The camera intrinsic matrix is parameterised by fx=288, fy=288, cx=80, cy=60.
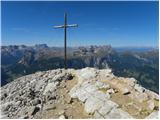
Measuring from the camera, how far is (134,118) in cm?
1789

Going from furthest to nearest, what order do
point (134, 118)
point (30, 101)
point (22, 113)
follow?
point (30, 101) → point (22, 113) → point (134, 118)

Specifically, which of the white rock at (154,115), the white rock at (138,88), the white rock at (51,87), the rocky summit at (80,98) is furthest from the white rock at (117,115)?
the white rock at (51,87)

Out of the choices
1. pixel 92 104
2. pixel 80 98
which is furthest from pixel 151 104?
pixel 80 98

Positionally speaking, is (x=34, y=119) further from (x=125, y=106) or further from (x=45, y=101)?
(x=125, y=106)

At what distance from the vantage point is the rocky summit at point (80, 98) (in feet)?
62.8

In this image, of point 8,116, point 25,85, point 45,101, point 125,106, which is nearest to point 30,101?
point 45,101

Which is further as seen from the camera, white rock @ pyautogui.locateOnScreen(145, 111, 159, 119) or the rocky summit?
the rocky summit

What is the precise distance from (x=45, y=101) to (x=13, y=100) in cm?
283

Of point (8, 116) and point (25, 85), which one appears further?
point (25, 85)

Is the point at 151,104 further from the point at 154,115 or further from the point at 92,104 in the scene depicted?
the point at 92,104

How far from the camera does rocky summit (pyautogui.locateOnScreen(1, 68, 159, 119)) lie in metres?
19.2

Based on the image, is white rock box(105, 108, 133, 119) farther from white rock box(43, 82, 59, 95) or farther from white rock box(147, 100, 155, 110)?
white rock box(43, 82, 59, 95)

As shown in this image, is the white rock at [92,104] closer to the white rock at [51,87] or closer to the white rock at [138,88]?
the white rock at [138,88]

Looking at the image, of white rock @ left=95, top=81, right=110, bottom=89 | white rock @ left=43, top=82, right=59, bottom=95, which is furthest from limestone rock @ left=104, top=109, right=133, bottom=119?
white rock @ left=43, top=82, right=59, bottom=95
